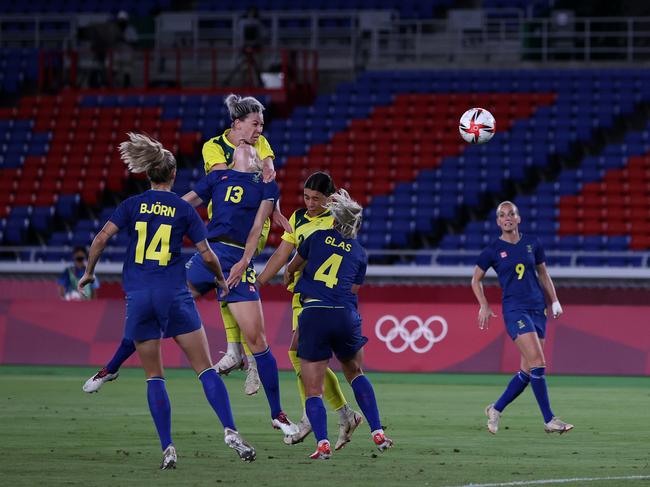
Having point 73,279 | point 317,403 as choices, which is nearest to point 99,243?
point 317,403

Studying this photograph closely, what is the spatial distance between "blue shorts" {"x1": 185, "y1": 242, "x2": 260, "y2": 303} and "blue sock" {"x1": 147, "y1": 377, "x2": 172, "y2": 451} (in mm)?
1825

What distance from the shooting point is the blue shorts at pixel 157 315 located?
32.9 feet

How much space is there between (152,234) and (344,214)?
1.56 m

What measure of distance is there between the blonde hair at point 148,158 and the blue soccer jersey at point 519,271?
507cm

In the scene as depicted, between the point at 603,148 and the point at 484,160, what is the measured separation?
2.88m

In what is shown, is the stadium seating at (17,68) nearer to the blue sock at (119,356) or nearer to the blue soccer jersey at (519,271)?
the blue soccer jersey at (519,271)

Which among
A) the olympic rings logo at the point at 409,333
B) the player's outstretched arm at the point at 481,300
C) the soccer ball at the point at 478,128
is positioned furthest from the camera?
the olympic rings logo at the point at 409,333

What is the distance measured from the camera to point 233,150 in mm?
12266

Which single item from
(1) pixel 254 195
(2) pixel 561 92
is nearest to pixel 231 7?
(2) pixel 561 92

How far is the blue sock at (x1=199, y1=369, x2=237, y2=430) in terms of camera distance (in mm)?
10344

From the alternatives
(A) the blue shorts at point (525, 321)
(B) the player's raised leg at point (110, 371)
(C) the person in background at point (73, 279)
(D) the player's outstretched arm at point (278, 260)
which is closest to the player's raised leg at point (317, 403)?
(D) the player's outstretched arm at point (278, 260)

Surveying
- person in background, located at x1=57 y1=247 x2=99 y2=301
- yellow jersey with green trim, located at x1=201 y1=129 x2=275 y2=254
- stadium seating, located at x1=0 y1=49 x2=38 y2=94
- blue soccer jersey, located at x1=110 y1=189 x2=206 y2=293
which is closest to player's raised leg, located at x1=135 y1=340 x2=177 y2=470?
blue soccer jersey, located at x1=110 y1=189 x2=206 y2=293

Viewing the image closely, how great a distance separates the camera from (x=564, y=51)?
33.9 metres

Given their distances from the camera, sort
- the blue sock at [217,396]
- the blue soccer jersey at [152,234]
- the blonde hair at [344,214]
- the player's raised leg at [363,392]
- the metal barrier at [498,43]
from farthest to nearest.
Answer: the metal barrier at [498,43], the player's raised leg at [363,392], the blonde hair at [344,214], the blue sock at [217,396], the blue soccer jersey at [152,234]
